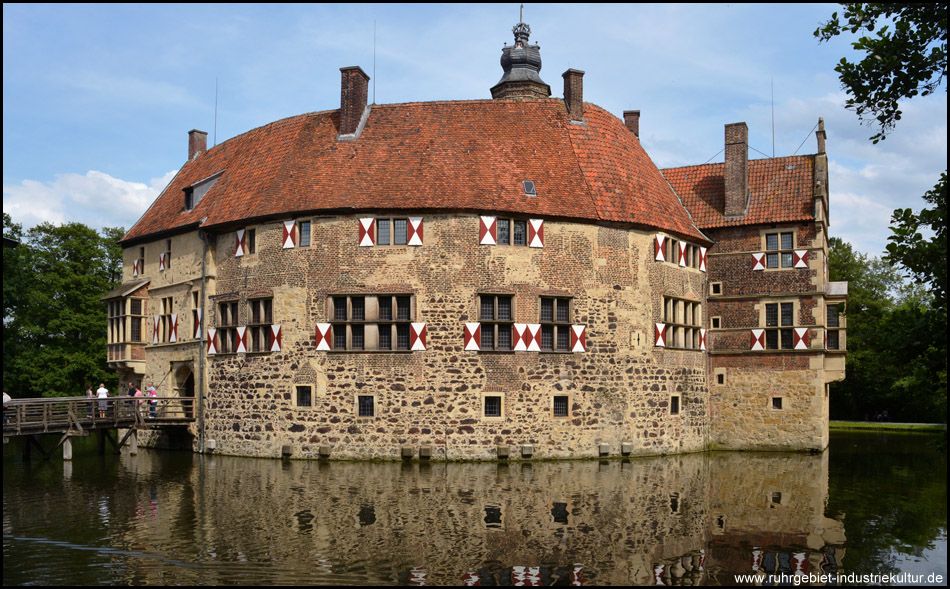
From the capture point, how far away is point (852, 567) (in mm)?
10836

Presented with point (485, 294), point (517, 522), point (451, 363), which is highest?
point (485, 294)

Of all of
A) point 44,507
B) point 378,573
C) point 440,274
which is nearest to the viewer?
point 378,573

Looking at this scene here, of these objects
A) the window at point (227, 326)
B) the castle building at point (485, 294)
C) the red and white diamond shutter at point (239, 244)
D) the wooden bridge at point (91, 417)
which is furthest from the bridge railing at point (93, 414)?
the red and white diamond shutter at point (239, 244)

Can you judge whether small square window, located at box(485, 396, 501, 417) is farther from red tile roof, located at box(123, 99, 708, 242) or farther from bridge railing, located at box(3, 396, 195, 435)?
bridge railing, located at box(3, 396, 195, 435)

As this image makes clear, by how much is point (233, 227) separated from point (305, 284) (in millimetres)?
3417

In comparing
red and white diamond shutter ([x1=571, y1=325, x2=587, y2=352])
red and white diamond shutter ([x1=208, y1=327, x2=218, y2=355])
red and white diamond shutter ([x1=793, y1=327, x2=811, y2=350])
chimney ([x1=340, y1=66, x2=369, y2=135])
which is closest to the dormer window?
red and white diamond shutter ([x1=208, y1=327, x2=218, y2=355])

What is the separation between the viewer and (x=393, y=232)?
23719 mm

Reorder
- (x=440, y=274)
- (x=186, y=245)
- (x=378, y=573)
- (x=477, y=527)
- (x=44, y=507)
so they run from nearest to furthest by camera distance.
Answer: (x=378, y=573) < (x=477, y=527) < (x=44, y=507) < (x=440, y=274) < (x=186, y=245)

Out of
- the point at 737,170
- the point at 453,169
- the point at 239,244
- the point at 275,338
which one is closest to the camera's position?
the point at 275,338

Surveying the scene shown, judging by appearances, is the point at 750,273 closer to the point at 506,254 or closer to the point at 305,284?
the point at 506,254

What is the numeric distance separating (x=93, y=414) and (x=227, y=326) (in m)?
4.34

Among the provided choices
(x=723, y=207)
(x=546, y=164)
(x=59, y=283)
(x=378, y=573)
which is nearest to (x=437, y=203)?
(x=546, y=164)

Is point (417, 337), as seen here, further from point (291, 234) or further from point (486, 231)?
point (291, 234)

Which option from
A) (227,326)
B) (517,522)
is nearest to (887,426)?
(227,326)
